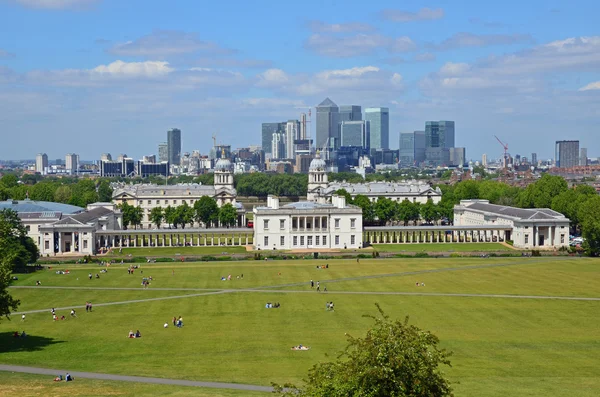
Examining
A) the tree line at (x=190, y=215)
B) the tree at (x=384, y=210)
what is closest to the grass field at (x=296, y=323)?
the tree line at (x=190, y=215)

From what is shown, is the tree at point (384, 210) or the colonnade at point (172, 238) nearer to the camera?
the colonnade at point (172, 238)

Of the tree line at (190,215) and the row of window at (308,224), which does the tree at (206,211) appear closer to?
the tree line at (190,215)

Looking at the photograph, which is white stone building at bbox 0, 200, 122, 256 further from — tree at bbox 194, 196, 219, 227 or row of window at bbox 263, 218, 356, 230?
row of window at bbox 263, 218, 356, 230

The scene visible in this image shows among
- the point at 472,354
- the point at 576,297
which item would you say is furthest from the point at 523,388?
the point at 576,297

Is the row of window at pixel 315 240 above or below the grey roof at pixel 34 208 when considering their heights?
below

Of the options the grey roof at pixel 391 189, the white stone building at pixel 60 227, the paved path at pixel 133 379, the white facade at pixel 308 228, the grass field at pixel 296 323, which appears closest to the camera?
the paved path at pixel 133 379

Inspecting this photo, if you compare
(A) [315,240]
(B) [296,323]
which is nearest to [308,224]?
(A) [315,240]
